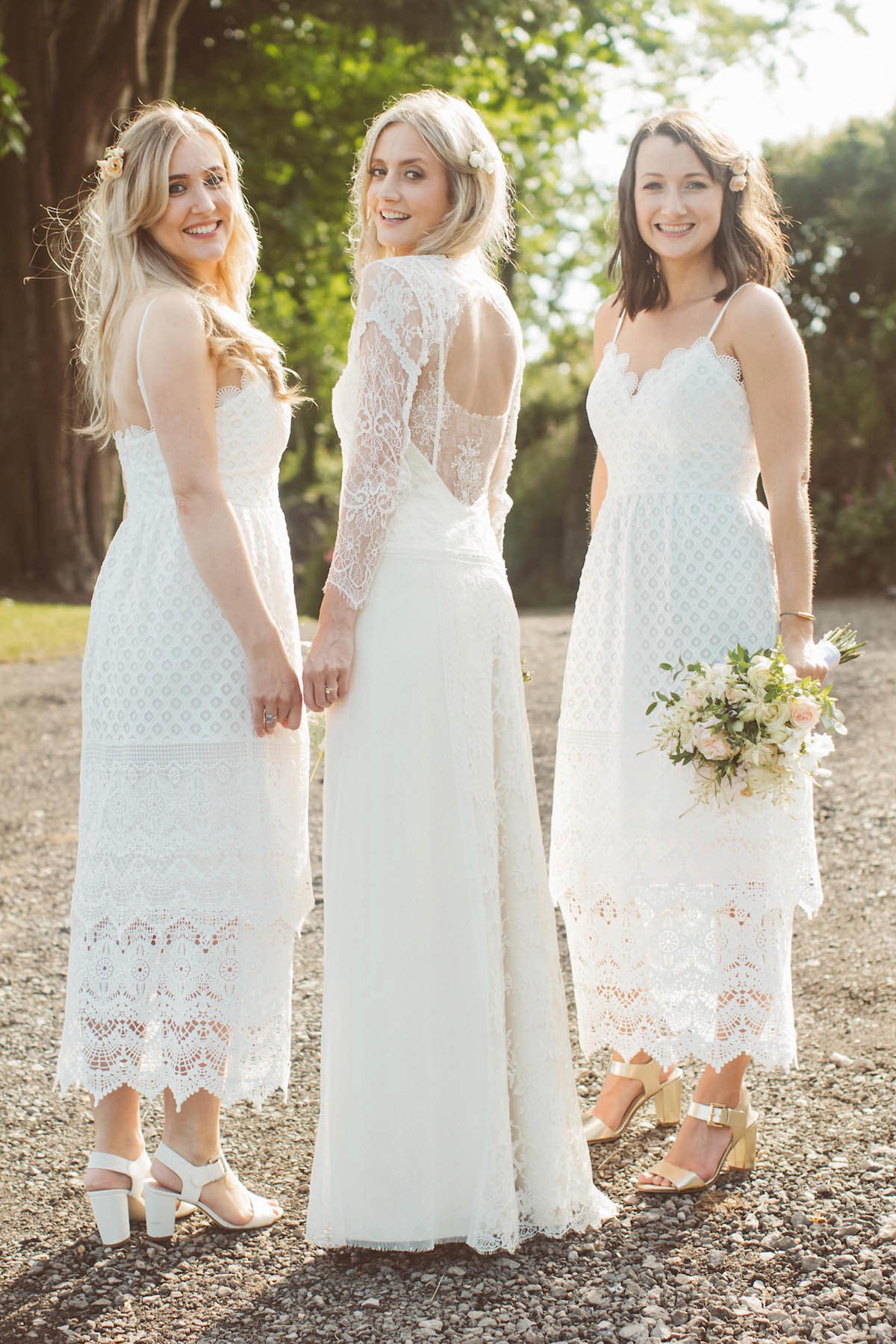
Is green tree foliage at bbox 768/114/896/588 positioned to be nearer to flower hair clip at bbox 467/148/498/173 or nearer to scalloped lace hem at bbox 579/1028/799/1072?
scalloped lace hem at bbox 579/1028/799/1072

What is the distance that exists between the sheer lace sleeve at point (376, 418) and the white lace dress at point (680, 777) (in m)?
0.75

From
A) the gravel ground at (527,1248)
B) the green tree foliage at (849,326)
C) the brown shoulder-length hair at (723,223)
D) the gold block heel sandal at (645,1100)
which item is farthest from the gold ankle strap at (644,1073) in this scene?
the green tree foliage at (849,326)

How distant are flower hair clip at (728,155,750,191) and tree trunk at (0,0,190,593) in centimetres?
1211

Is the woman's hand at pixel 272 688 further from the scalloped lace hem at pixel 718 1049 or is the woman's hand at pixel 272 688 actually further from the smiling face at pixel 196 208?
the scalloped lace hem at pixel 718 1049

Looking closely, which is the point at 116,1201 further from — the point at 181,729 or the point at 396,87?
the point at 396,87

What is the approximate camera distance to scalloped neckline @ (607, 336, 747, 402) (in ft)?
10.4

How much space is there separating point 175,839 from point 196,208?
1467 millimetres

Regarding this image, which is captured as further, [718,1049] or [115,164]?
[718,1049]

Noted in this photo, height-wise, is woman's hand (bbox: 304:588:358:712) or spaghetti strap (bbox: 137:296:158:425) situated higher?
spaghetti strap (bbox: 137:296:158:425)

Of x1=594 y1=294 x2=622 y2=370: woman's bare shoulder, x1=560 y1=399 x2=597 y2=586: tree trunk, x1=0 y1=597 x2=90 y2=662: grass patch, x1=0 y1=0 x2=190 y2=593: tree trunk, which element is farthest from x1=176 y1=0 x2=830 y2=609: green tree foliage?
x1=594 y1=294 x2=622 y2=370: woman's bare shoulder

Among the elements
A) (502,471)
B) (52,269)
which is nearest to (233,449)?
(502,471)

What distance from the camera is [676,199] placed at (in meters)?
3.20

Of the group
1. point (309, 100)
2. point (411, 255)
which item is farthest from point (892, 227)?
point (411, 255)

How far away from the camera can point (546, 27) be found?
1398 cm
